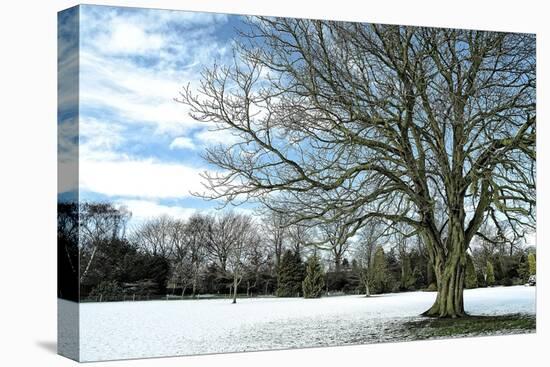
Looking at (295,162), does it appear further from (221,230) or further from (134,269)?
(134,269)

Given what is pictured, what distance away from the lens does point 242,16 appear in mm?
13039

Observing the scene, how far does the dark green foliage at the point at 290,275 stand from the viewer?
13312mm

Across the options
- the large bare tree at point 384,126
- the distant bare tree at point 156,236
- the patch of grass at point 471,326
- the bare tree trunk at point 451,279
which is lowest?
the patch of grass at point 471,326

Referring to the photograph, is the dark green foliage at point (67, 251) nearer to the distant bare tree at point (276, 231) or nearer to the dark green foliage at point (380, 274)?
the distant bare tree at point (276, 231)

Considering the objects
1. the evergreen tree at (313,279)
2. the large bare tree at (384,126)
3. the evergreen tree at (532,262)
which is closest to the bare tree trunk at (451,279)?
the large bare tree at (384,126)

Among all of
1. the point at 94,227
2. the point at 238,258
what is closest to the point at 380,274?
the point at 238,258

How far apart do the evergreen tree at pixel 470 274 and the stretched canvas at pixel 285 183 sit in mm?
30

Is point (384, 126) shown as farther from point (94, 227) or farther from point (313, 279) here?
point (94, 227)

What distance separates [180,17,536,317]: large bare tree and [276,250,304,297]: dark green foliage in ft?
1.98

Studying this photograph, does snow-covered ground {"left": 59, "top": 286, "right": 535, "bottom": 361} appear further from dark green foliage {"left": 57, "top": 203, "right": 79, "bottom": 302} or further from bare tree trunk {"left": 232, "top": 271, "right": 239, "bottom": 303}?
dark green foliage {"left": 57, "top": 203, "right": 79, "bottom": 302}

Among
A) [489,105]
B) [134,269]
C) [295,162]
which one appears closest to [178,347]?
[134,269]

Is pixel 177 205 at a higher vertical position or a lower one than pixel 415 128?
lower

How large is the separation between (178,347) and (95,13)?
460 centimetres

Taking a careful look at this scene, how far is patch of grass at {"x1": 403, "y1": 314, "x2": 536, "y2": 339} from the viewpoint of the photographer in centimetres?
1435
